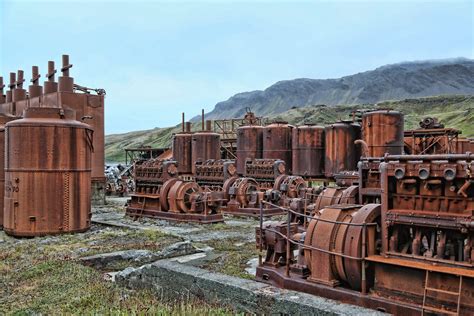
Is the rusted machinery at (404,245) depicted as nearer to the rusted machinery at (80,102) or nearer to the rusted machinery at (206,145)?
the rusted machinery at (80,102)

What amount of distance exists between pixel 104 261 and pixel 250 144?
15.1 metres

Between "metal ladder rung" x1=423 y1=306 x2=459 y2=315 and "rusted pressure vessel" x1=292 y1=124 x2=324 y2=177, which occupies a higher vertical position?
"rusted pressure vessel" x1=292 y1=124 x2=324 y2=177

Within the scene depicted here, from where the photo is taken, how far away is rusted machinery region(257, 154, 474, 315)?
529 centimetres

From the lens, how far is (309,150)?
22.2m

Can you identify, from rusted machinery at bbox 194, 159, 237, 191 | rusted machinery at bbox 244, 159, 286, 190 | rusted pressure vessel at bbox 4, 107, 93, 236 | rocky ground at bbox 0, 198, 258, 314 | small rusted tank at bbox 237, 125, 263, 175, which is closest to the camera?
rocky ground at bbox 0, 198, 258, 314

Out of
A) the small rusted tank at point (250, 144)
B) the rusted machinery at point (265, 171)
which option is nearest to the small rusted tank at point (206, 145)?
the small rusted tank at point (250, 144)

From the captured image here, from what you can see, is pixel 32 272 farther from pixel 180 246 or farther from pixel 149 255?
pixel 180 246

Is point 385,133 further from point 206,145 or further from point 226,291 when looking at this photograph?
point 226,291

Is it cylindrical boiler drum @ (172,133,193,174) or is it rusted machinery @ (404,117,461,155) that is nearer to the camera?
rusted machinery @ (404,117,461,155)

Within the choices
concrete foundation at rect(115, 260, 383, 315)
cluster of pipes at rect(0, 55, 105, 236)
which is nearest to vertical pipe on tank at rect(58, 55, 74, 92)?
cluster of pipes at rect(0, 55, 105, 236)

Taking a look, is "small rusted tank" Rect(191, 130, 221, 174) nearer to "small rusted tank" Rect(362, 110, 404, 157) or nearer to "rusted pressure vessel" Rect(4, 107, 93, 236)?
"small rusted tank" Rect(362, 110, 404, 157)

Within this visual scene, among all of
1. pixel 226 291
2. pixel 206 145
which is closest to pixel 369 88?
pixel 206 145

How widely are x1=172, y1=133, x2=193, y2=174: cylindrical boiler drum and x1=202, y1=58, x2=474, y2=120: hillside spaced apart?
93.0 metres

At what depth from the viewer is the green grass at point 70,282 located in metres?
6.04
